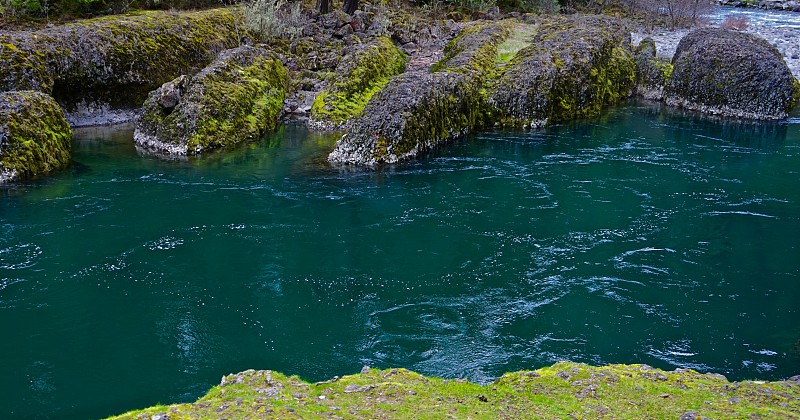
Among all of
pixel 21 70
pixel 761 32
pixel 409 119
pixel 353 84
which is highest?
pixel 761 32

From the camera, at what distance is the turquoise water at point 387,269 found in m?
10.4

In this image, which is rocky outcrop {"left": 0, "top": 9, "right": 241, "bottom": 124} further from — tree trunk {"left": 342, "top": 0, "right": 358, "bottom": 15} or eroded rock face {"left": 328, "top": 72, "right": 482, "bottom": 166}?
eroded rock face {"left": 328, "top": 72, "right": 482, "bottom": 166}

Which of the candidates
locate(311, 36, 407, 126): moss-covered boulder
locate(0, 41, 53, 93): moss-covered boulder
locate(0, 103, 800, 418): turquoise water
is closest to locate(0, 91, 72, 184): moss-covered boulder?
locate(0, 103, 800, 418): turquoise water

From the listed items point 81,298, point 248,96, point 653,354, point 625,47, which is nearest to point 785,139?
point 625,47

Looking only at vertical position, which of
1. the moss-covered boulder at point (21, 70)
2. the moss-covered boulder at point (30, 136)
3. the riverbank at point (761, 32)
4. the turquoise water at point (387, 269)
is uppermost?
the riverbank at point (761, 32)

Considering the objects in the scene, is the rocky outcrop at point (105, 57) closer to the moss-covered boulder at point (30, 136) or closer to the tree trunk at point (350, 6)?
the moss-covered boulder at point (30, 136)

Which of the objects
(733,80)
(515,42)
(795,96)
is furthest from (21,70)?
(795,96)

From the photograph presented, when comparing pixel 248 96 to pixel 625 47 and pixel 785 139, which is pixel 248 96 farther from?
pixel 785 139

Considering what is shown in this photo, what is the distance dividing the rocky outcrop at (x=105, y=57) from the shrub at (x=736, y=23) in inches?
1183

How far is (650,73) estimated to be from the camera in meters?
30.8

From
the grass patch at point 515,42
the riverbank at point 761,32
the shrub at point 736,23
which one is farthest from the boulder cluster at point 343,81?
the shrub at point 736,23

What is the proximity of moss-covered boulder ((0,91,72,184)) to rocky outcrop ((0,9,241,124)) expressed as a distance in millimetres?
2791

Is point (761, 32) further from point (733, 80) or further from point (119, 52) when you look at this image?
point (119, 52)

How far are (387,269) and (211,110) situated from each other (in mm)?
12648
